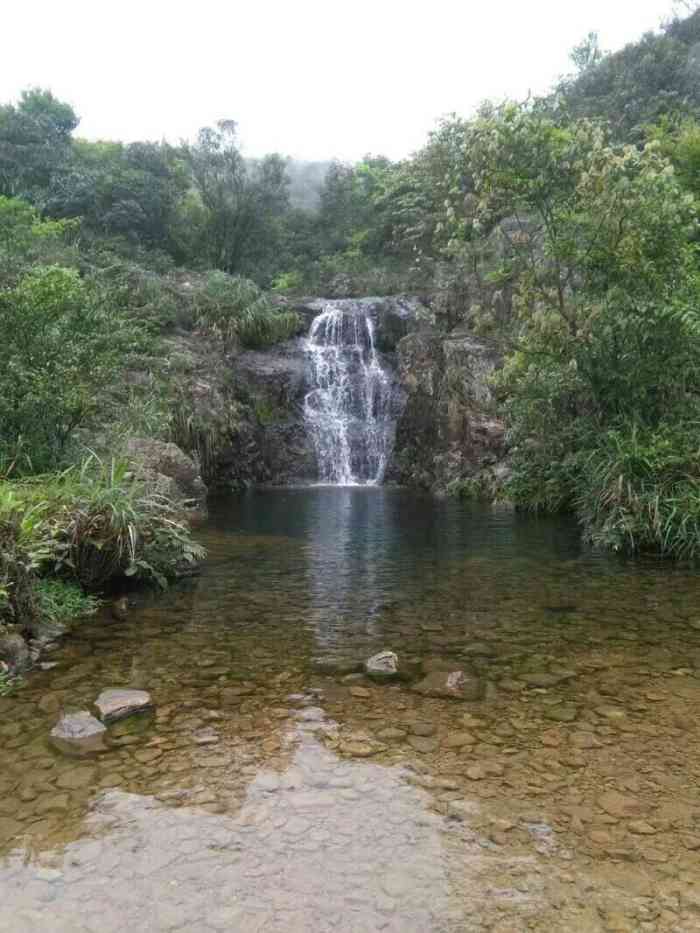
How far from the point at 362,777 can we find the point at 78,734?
1.77 meters

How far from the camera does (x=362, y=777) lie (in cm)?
367

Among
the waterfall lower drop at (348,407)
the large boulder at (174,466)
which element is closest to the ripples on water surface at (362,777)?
the large boulder at (174,466)

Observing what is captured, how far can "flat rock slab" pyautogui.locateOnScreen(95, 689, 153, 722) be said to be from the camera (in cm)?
432

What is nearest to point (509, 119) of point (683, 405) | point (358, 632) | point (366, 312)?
point (683, 405)

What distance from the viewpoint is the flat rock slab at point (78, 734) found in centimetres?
392

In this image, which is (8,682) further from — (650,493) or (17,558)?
(650,493)

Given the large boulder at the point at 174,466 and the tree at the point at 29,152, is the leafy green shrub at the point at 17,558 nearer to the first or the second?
the large boulder at the point at 174,466

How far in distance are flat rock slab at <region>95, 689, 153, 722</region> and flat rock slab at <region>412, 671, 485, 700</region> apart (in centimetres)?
190

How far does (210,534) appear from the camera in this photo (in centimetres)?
1212

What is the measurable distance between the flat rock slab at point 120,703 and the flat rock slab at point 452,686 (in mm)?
1904

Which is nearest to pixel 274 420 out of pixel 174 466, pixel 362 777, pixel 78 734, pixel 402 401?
pixel 402 401

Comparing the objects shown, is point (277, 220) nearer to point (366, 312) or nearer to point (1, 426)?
point (366, 312)

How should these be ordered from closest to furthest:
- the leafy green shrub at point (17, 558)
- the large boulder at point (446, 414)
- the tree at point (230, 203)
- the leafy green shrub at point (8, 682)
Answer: the leafy green shrub at point (8, 682) < the leafy green shrub at point (17, 558) < the large boulder at point (446, 414) < the tree at point (230, 203)

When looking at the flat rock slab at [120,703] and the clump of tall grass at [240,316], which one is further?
the clump of tall grass at [240,316]
